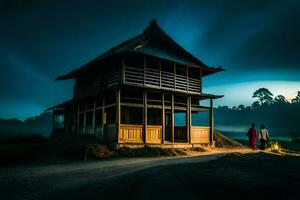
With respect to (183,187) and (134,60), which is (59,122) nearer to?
(134,60)

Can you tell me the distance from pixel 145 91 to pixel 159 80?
2.28 m

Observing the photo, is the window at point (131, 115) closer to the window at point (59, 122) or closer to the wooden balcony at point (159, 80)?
the wooden balcony at point (159, 80)

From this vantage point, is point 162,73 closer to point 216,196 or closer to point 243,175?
point 243,175

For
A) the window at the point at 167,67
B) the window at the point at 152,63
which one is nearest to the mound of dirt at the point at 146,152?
the window at the point at 152,63

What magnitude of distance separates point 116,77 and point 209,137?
31.6ft

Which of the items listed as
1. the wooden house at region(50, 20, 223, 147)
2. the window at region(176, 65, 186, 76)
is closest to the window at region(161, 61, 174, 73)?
the wooden house at region(50, 20, 223, 147)

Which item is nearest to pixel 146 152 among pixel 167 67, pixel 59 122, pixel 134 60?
pixel 134 60

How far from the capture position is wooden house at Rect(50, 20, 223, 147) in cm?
2019

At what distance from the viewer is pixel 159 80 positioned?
22.6 meters

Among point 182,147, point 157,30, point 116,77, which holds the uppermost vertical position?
point 157,30

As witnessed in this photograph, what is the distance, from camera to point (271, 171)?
326 inches

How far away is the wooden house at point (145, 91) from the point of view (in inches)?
795

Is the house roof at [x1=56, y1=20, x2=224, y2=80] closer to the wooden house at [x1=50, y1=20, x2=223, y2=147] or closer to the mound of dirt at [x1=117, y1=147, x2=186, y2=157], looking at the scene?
the wooden house at [x1=50, y1=20, x2=223, y2=147]

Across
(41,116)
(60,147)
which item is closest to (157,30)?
(60,147)
